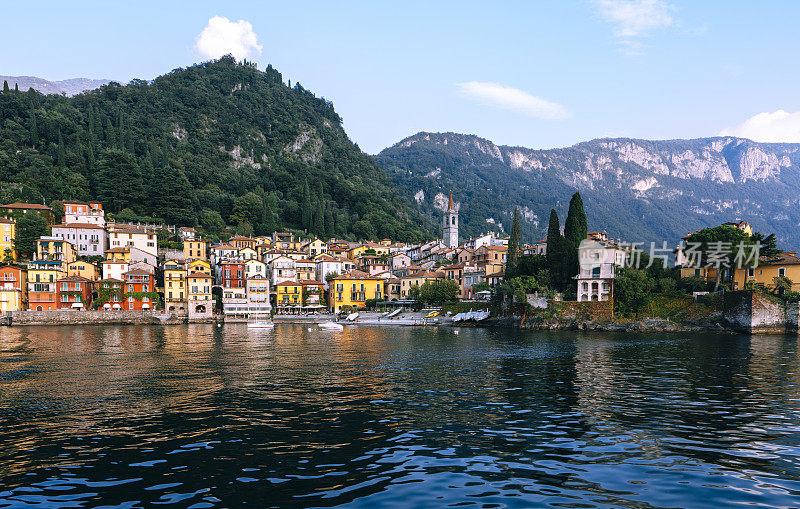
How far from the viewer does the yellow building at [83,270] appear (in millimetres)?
78188

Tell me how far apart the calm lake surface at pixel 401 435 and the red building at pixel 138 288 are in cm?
5106

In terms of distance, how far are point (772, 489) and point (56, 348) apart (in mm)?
42899

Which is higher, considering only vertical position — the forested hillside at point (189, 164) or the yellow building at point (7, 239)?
the forested hillside at point (189, 164)

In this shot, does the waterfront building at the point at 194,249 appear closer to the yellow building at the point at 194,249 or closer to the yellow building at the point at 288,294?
the yellow building at the point at 194,249

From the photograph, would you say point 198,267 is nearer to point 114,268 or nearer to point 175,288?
point 175,288

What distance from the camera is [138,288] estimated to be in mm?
77562

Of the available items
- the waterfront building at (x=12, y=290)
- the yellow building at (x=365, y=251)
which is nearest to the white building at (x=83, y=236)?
the waterfront building at (x=12, y=290)

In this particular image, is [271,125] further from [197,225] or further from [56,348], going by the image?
[56,348]

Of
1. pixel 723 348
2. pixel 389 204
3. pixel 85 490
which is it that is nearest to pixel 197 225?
pixel 389 204

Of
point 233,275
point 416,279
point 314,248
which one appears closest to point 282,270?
point 233,275

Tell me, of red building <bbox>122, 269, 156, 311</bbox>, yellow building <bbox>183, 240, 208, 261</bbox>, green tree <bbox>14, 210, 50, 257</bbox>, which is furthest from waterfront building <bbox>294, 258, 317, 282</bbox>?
green tree <bbox>14, 210, 50, 257</bbox>

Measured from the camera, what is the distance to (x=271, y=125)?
19275cm

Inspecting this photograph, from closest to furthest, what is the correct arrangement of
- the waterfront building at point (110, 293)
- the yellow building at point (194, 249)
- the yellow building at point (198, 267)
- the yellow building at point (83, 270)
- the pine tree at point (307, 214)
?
the waterfront building at point (110, 293), the yellow building at point (83, 270), the yellow building at point (198, 267), the yellow building at point (194, 249), the pine tree at point (307, 214)

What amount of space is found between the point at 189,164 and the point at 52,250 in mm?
69841
